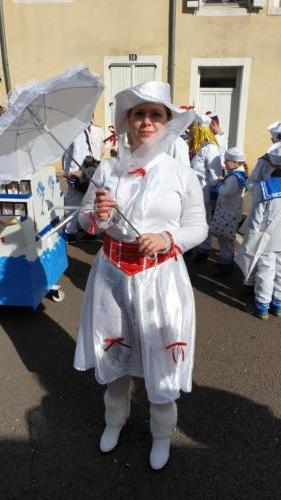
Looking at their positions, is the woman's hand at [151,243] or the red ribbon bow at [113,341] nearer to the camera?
the woman's hand at [151,243]

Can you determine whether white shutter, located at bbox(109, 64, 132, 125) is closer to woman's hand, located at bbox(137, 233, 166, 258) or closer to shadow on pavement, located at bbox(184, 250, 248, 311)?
shadow on pavement, located at bbox(184, 250, 248, 311)

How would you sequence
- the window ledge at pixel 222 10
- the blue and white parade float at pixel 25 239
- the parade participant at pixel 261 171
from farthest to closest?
the window ledge at pixel 222 10, the parade participant at pixel 261 171, the blue and white parade float at pixel 25 239

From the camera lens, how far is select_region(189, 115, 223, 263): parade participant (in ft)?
15.5

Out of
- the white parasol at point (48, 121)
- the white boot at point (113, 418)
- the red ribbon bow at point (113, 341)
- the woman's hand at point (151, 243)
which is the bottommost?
the white boot at point (113, 418)

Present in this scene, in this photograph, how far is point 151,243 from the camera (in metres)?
1.64

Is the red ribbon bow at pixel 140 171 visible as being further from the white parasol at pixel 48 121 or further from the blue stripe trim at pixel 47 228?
the blue stripe trim at pixel 47 228

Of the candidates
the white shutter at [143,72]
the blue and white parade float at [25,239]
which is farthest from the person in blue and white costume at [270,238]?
the white shutter at [143,72]

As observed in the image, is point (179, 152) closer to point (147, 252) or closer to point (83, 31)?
point (147, 252)

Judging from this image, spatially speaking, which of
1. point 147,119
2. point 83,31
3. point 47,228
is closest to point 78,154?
point 47,228

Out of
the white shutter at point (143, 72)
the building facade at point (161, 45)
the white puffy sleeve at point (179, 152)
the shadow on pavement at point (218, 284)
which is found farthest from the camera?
the white shutter at point (143, 72)

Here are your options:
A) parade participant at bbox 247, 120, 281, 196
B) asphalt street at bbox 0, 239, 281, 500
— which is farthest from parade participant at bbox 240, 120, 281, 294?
asphalt street at bbox 0, 239, 281, 500

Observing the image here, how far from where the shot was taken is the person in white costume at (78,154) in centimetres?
505

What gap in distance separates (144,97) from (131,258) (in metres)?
0.68

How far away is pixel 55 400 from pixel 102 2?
32.2 ft
